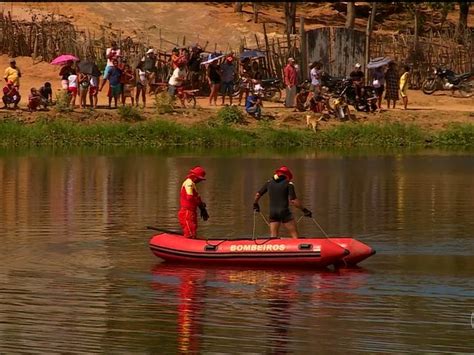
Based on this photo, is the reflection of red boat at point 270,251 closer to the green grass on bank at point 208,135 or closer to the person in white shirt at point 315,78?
the green grass on bank at point 208,135

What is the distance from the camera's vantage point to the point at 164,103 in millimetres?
48094

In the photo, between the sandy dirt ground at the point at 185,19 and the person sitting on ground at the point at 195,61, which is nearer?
the person sitting on ground at the point at 195,61

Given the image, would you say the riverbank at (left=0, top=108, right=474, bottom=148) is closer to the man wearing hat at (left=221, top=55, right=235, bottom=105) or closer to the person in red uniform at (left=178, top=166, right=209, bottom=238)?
the man wearing hat at (left=221, top=55, right=235, bottom=105)

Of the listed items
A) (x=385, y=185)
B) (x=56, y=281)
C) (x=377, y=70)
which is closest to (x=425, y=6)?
(x=377, y=70)

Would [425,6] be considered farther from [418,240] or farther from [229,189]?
[418,240]

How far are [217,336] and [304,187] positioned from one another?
17874mm

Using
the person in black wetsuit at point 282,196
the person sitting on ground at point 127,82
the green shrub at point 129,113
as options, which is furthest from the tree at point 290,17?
the person in black wetsuit at point 282,196

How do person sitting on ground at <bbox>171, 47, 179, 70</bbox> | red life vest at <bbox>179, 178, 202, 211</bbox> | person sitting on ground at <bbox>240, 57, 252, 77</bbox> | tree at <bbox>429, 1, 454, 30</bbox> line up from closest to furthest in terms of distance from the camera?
red life vest at <bbox>179, 178, 202, 211</bbox>
person sitting on ground at <bbox>171, 47, 179, 70</bbox>
person sitting on ground at <bbox>240, 57, 252, 77</bbox>
tree at <bbox>429, 1, 454, 30</bbox>

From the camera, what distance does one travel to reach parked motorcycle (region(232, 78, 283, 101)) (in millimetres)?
50562

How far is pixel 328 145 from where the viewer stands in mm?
47844

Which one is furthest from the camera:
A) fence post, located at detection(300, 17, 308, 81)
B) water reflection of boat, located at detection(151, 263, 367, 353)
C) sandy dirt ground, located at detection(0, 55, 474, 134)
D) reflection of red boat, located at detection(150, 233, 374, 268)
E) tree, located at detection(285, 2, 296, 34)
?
tree, located at detection(285, 2, 296, 34)

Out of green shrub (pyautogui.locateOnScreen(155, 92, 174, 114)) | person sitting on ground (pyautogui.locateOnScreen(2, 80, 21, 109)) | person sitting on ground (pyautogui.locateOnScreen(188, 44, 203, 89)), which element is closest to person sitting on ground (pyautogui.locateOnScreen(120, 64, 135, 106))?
green shrub (pyautogui.locateOnScreen(155, 92, 174, 114))

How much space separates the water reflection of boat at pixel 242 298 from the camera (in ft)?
61.3

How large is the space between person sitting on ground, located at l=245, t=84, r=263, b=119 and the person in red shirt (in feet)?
3.75
